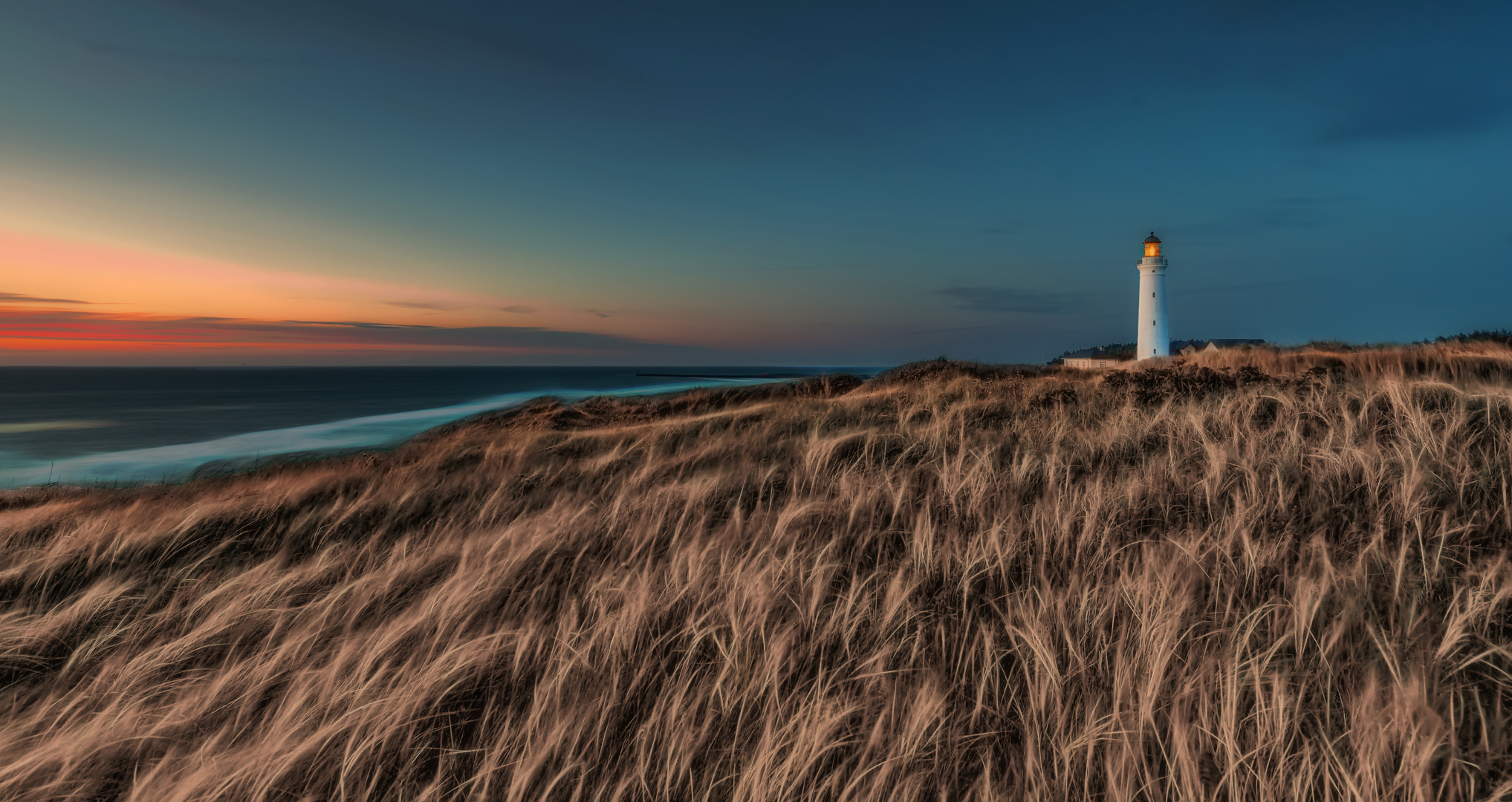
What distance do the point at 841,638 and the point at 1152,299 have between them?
44.6 meters

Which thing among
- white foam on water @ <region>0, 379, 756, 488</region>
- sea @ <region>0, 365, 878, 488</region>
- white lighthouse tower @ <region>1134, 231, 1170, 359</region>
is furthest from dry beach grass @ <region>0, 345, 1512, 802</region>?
white lighthouse tower @ <region>1134, 231, 1170, 359</region>

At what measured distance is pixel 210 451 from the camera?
100 feet

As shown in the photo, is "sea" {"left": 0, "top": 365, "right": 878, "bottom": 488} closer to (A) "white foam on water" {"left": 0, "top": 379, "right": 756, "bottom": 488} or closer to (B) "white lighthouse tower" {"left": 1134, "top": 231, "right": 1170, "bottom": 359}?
(A) "white foam on water" {"left": 0, "top": 379, "right": 756, "bottom": 488}

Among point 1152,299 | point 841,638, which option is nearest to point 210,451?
point 841,638

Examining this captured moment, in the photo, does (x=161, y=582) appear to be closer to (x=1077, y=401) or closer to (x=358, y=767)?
(x=358, y=767)

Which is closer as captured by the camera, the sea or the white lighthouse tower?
the sea

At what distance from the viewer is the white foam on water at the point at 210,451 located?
78.4 ft

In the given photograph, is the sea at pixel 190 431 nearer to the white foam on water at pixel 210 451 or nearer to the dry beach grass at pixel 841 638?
the white foam on water at pixel 210 451

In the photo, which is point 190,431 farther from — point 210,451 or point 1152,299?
point 1152,299

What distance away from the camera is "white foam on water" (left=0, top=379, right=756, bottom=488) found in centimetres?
2389

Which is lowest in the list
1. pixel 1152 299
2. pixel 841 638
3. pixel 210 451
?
pixel 210 451

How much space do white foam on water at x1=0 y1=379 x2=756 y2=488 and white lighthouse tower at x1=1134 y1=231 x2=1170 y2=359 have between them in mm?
29377

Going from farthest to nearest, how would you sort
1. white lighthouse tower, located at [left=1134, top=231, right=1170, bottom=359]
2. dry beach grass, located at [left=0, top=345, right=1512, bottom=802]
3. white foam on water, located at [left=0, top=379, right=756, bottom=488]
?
white lighthouse tower, located at [left=1134, top=231, right=1170, bottom=359], white foam on water, located at [left=0, top=379, right=756, bottom=488], dry beach grass, located at [left=0, top=345, right=1512, bottom=802]

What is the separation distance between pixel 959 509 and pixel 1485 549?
225 cm
